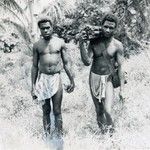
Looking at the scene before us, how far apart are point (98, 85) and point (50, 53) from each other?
31.9 inches

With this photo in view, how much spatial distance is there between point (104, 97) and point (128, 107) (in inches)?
69.2

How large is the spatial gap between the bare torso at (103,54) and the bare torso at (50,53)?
504 mm

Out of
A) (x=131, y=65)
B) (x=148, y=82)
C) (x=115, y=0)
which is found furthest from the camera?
(x=115, y=0)

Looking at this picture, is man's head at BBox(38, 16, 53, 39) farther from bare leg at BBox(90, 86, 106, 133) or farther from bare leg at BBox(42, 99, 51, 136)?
bare leg at BBox(90, 86, 106, 133)

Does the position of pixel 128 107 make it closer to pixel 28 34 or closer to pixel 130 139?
pixel 130 139

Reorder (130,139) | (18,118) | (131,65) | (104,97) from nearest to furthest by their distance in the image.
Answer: (130,139)
(104,97)
(18,118)
(131,65)

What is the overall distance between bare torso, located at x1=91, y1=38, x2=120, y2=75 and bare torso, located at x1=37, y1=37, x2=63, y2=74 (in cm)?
50

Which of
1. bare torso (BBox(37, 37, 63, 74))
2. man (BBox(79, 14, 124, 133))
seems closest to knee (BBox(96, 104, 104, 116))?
man (BBox(79, 14, 124, 133))

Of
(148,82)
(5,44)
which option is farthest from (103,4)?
(5,44)

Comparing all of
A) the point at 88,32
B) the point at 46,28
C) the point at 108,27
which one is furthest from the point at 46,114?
the point at 108,27

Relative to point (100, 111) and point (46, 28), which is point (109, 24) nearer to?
point (46, 28)

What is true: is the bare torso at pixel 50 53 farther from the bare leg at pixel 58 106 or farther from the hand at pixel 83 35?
the hand at pixel 83 35

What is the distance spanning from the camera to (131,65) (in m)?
11.6

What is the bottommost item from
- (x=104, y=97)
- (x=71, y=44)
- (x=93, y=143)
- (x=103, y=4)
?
(x=93, y=143)
